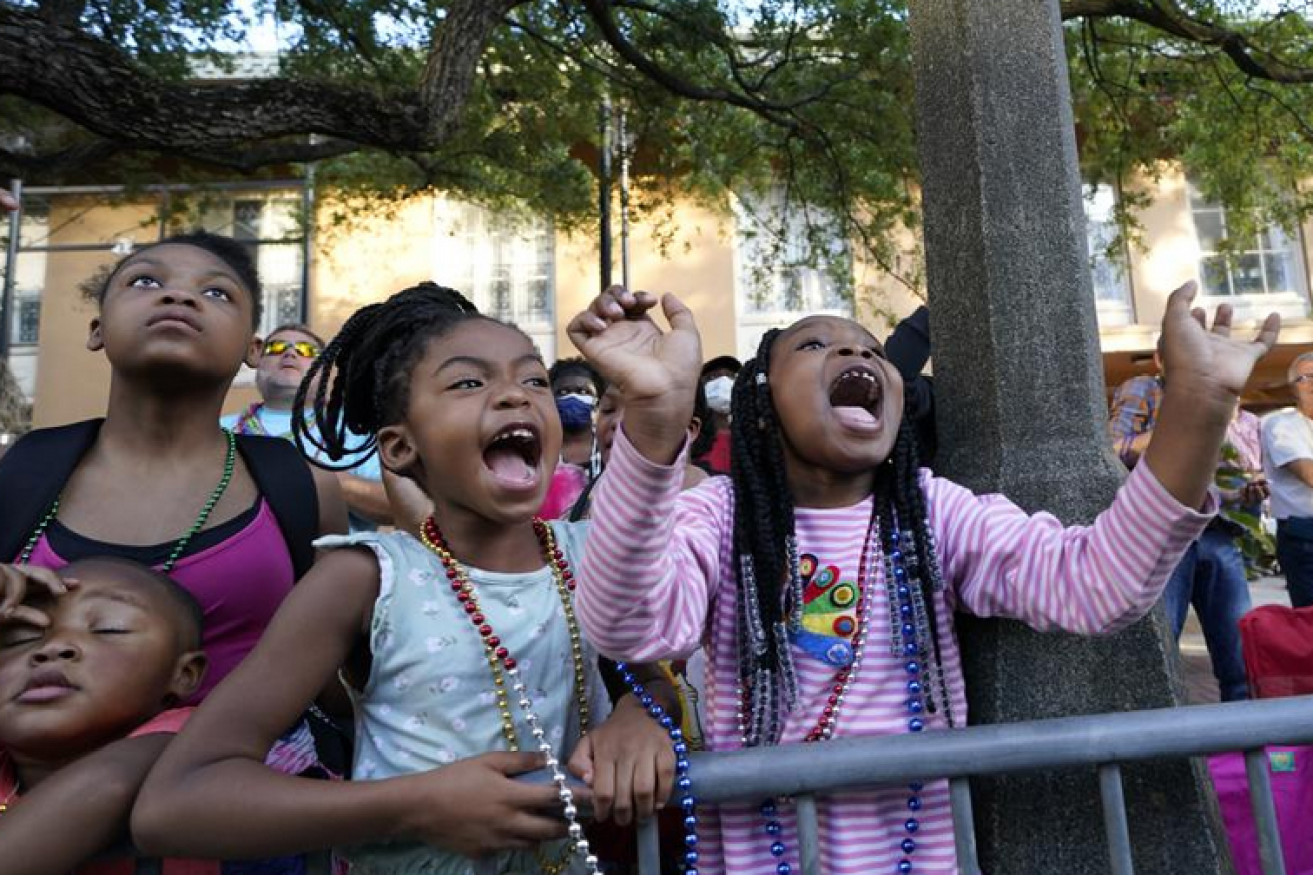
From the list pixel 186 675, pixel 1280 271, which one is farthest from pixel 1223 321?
pixel 1280 271

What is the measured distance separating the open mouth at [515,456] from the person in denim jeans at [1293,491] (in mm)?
A: 4624

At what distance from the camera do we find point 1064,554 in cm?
152

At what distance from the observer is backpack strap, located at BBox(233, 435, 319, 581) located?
1.97 metres

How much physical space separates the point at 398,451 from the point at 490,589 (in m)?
0.33

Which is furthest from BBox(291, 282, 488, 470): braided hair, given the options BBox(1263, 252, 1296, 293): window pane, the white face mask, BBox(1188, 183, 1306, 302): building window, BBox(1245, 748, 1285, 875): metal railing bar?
BBox(1263, 252, 1296, 293): window pane

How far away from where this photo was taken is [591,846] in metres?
1.54

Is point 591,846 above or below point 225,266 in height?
below

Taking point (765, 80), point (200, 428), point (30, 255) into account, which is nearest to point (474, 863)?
point (200, 428)

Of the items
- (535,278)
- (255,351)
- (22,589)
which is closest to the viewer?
(22,589)

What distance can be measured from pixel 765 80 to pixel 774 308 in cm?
753

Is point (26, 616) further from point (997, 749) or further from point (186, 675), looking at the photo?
point (997, 749)

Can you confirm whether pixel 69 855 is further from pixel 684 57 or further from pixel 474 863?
pixel 684 57

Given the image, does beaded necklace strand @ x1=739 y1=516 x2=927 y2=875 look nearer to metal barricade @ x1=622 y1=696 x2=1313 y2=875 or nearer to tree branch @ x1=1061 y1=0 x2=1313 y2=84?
metal barricade @ x1=622 y1=696 x2=1313 y2=875

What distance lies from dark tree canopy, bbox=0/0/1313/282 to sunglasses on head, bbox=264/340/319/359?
131cm
